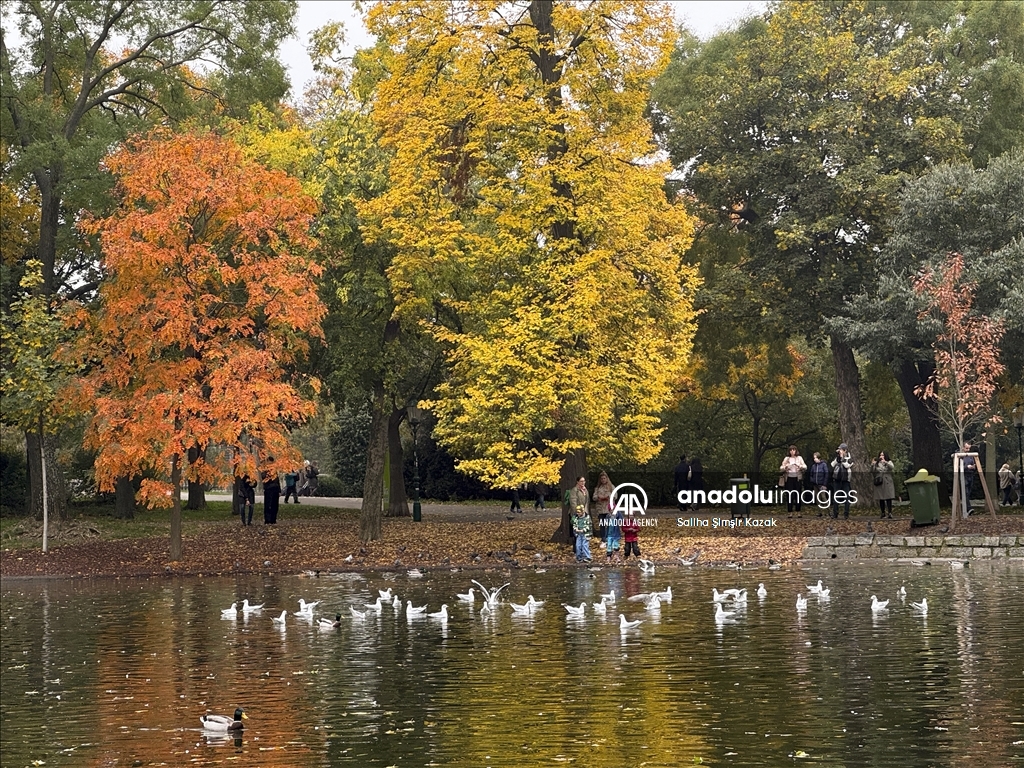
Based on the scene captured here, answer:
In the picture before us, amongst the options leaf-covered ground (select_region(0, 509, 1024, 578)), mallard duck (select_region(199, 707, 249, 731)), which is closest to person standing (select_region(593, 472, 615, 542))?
leaf-covered ground (select_region(0, 509, 1024, 578))

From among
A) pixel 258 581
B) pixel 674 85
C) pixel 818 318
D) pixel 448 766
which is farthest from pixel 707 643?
pixel 674 85

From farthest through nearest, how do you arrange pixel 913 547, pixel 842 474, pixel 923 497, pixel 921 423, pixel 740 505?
1. pixel 921 423
2. pixel 740 505
3. pixel 842 474
4. pixel 923 497
5. pixel 913 547

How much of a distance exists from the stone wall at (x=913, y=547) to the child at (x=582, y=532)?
5065 mm

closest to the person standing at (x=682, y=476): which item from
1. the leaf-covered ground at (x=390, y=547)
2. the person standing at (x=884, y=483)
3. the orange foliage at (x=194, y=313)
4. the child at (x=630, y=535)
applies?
the leaf-covered ground at (x=390, y=547)

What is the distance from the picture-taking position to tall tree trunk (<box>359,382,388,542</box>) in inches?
1507

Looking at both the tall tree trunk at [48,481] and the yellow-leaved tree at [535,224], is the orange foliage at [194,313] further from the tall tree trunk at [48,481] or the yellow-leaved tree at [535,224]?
the tall tree trunk at [48,481]

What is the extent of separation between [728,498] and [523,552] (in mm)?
15912

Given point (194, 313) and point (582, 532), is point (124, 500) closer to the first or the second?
point (194, 313)

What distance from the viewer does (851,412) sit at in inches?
1907

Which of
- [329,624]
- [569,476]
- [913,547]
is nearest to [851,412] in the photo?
[569,476]

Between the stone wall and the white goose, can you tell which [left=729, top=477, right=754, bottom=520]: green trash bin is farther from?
the white goose

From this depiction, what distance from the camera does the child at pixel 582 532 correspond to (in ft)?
110

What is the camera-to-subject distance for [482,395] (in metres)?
34.5

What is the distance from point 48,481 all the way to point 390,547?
449 inches
